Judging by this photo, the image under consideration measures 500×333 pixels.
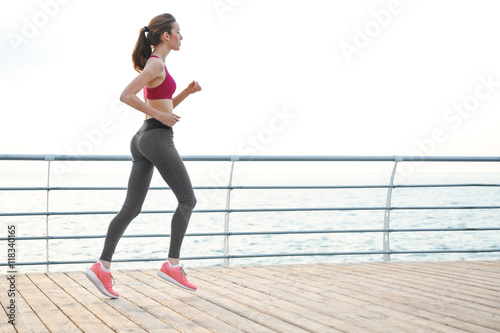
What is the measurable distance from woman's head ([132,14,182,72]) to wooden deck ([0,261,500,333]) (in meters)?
1.26

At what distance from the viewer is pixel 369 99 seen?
19.0 metres

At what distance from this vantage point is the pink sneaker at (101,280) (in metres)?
3.33

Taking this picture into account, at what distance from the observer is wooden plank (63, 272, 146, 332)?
8.79 feet

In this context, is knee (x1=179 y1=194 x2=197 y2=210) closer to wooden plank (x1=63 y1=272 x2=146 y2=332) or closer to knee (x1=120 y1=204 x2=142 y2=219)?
knee (x1=120 y1=204 x2=142 y2=219)

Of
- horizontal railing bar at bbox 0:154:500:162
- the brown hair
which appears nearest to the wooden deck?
horizontal railing bar at bbox 0:154:500:162

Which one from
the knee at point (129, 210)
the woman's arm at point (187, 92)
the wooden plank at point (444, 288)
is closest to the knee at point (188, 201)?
the knee at point (129, 210)

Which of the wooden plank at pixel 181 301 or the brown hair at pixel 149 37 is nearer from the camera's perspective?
the wooden plank at pixel 181 301

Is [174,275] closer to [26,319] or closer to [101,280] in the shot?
[101,280]

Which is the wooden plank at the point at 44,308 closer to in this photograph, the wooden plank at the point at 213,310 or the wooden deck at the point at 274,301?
the wooden deck at the point at 274,301

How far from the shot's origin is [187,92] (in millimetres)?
3656

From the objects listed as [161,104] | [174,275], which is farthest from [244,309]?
[161,104]

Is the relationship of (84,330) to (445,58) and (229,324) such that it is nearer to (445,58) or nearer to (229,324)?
(229,324)

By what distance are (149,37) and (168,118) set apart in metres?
0.50

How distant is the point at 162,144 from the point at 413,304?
1.47 metres
